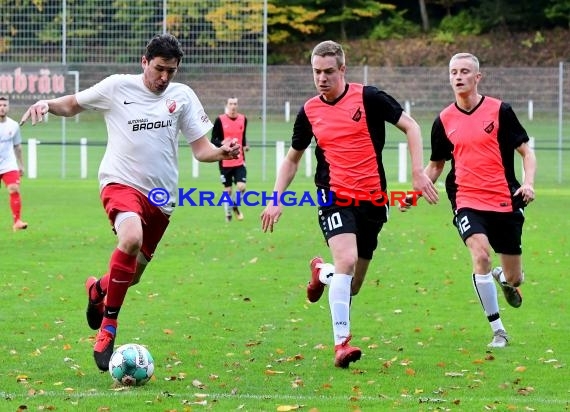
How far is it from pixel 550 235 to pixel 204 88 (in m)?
16.0

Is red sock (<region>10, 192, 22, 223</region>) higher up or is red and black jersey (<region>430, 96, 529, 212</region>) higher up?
red and black jersey (<region>430, 96, 529, 212</region>)

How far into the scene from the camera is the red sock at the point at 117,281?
8344mm

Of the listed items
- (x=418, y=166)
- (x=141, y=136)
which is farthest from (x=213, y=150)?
(x=418, y=166)

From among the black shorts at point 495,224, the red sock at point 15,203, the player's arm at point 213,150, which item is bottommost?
the red sock at point 15,203

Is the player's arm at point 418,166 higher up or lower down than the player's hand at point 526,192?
higher up

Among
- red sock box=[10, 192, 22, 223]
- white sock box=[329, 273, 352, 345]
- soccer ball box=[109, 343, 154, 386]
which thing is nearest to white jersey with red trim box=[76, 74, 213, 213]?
white sock box=[329, 273, 352, 345]

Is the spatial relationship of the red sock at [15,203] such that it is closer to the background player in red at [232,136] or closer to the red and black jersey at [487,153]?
the background player in red at [232,136]

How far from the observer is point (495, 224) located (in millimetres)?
9750

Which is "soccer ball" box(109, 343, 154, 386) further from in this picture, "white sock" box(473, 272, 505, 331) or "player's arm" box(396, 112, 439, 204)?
"white sock" box(473, 272, 505, 331)

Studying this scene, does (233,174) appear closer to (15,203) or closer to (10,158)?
(15,203)

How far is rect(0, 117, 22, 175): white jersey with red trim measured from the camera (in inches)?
752

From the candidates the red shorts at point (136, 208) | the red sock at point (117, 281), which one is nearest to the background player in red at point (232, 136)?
the red shorts at point (136, 208)

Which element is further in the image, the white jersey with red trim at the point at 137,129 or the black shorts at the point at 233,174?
the black shorts at the point at 233,174

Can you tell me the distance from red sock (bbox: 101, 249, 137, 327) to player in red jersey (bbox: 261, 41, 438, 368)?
108 cm
